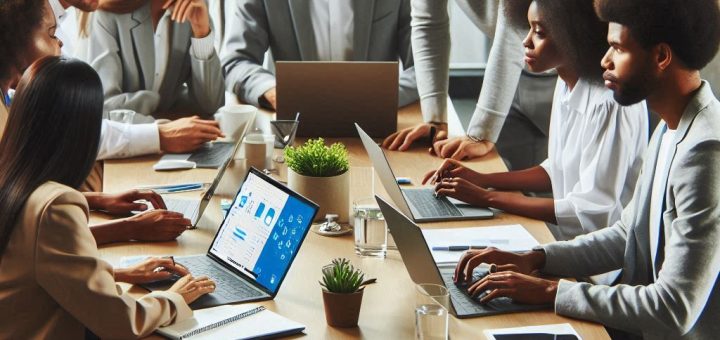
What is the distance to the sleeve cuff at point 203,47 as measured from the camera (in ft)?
11.3

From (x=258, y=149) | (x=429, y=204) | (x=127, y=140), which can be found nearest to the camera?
(x=429, y=204)

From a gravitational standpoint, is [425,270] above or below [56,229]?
below

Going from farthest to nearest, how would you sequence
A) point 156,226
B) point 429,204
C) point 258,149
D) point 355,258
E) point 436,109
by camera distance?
point 436,109 < point 258,149 < point 429,204 < point 156,226 < point 355,258

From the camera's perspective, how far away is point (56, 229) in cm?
167

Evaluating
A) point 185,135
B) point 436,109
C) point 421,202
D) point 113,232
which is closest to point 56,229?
point 113,232

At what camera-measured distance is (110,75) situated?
3.37 metres

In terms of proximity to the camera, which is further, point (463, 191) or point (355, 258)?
point (463, 191)

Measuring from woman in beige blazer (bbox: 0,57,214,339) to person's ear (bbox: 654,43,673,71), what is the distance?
104cm

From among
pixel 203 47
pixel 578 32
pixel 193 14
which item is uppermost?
pixel 578 32

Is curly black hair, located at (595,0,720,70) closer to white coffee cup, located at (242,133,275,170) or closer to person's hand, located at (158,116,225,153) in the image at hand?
white coffee cup, located at (242,133,275,170)

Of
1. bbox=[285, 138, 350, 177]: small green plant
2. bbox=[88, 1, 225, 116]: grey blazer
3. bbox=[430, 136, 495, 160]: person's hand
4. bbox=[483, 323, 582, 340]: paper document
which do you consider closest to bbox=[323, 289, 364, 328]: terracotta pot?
bbox=[483, 323, 582, 340]: paper document

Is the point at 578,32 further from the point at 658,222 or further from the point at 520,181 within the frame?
the point at 658,222

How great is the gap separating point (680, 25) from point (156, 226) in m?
1.20

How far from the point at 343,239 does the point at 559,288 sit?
585 mm
